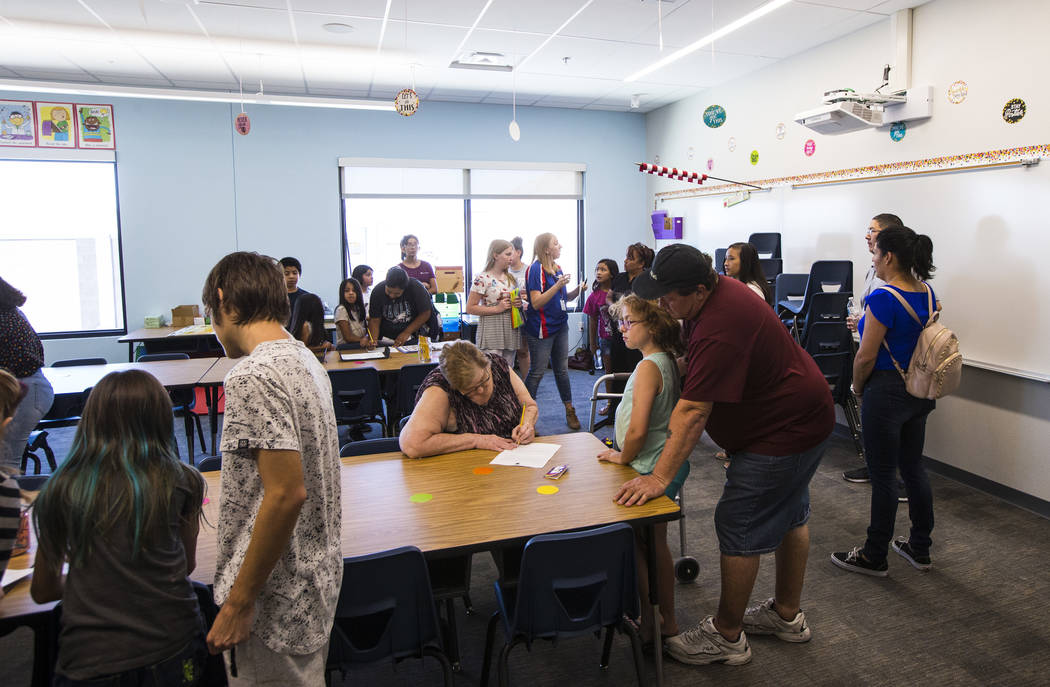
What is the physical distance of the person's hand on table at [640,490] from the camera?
210 centimetres

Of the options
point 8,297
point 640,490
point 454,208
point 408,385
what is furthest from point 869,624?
point 454,208

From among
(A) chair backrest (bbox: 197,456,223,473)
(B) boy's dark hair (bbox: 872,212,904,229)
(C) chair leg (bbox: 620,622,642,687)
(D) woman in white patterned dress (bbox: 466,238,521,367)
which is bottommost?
(C) chair leg (bbox: 620,622,642,687)

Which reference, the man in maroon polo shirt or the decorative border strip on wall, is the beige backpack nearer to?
the man in maroon polo shirt

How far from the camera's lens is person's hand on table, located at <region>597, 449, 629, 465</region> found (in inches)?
96.2

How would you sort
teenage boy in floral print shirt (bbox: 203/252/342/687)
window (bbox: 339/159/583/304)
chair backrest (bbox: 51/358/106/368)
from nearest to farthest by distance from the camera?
1. teenage boy in floral print shirt (bbox: 203/252/342/687)
2. chair backrest (bbox: 51/358/106/368)
3. window (bbox: 339/159/583/304)

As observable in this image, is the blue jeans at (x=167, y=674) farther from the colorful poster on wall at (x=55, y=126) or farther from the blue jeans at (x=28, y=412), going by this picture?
the colorful poster on wall at (x=55, y=126)

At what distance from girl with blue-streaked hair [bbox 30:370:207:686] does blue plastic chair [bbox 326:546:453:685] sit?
40cm

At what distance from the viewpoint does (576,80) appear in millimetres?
6629

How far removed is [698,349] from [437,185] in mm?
6288

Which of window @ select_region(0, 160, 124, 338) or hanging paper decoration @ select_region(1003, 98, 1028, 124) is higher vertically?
hanging paper decoration @ select_region(1003, 98, 1028, 124)

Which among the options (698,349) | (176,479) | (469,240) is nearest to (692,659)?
(698,349)

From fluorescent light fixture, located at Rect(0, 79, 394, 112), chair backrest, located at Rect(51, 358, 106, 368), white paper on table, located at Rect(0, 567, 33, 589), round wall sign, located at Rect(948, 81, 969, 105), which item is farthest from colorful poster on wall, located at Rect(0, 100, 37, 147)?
round wall sign, located at Rect(948, 81, 969, 105)

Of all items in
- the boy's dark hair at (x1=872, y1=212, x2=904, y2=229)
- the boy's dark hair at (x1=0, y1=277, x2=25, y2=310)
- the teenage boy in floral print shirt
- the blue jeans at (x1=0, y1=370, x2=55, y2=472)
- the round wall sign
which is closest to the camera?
the teenage boy in floral print shirt

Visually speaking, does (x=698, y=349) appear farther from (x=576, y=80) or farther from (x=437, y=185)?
(x=437, y=185)
